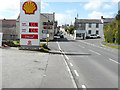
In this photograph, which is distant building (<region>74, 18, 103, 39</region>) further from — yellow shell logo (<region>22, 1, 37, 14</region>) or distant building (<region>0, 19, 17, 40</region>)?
yellow shell logo (<region>22, 1, 37, 14</region>)

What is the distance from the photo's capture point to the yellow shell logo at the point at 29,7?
850 inches

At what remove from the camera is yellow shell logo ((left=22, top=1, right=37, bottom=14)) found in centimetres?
2159

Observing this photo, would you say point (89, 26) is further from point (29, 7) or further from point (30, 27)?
point (29, 7)

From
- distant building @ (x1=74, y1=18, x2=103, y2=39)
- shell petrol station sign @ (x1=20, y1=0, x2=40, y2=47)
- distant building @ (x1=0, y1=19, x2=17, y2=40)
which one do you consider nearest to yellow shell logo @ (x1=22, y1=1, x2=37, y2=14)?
shell petrol station sign @ (x1=20, y1=0, x2=40, y2=47)

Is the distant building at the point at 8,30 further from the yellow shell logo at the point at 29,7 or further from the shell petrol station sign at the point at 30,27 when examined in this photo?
the yellow shell logo at the point at 29,7

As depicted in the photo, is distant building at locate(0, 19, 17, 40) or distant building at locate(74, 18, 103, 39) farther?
distant building at locate(74, 18, 103, 39)

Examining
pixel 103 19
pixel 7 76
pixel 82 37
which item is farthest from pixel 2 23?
pixel 7 76

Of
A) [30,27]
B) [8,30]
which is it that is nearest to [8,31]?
[8,30]

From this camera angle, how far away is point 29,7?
22047 mm

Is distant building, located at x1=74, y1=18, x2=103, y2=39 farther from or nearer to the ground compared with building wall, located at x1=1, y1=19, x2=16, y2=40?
farther from the ground

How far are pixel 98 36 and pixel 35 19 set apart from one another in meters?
52.3

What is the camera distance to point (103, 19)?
74188mm

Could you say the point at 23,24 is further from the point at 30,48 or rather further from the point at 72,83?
the point at 72,83

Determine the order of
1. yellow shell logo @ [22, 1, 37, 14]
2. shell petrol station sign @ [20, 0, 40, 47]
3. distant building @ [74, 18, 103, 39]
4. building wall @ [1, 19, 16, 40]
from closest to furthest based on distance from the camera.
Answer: yellow shell logo @ [22, 1, 37, 14] < shell petrol station sign @ [20, 0, 40, 47] < building wall @ [1, 19, 16, 40] < distant building @ [74, 18, 103, 39]
